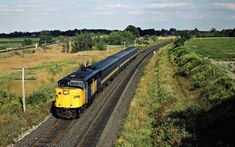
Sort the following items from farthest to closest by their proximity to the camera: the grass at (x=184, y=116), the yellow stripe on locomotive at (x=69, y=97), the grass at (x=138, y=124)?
the yellow stripe on locomotive at (x=69, y=97), the grass at (x=138, y=124), the grass at (x=184, y=116)

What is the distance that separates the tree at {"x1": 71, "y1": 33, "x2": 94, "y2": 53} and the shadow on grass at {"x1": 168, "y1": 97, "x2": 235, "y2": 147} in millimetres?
86601

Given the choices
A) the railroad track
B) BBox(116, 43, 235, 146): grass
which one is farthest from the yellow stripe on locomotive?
BBox(116, 43, 235, 146): grass

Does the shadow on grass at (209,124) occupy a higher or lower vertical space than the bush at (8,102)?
higher

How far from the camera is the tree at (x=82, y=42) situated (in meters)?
108

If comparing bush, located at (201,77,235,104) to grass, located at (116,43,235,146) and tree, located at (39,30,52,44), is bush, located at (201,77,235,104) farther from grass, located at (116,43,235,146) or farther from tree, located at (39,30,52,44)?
tree, located at (39,30,52,44)

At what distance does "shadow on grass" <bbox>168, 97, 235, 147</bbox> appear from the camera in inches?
691

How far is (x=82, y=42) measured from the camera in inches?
4242

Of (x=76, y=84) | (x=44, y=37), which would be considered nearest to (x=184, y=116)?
(x=76, y=84)

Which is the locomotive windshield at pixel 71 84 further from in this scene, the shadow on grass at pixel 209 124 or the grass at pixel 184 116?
the shadow on grass at pixel 209 124

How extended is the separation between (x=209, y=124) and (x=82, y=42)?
90.8m

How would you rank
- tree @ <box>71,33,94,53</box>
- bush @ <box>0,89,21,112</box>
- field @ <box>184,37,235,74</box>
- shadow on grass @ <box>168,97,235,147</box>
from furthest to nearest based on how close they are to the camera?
tree @ <box>71,33,94,53</box> < field @ <box>184,37,235,74</box> < bush @ <box>0,89,21,112</box> < shadow on grass @ <box>168,97,235,147</box>

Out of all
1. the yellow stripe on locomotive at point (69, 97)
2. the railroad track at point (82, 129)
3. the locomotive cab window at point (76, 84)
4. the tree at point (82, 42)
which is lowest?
the railroad track at point (82, 129)

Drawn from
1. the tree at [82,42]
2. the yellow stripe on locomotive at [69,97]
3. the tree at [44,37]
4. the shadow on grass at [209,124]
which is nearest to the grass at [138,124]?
the shadow on grass at [209,124]

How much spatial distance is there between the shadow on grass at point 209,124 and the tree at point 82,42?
86601mm
